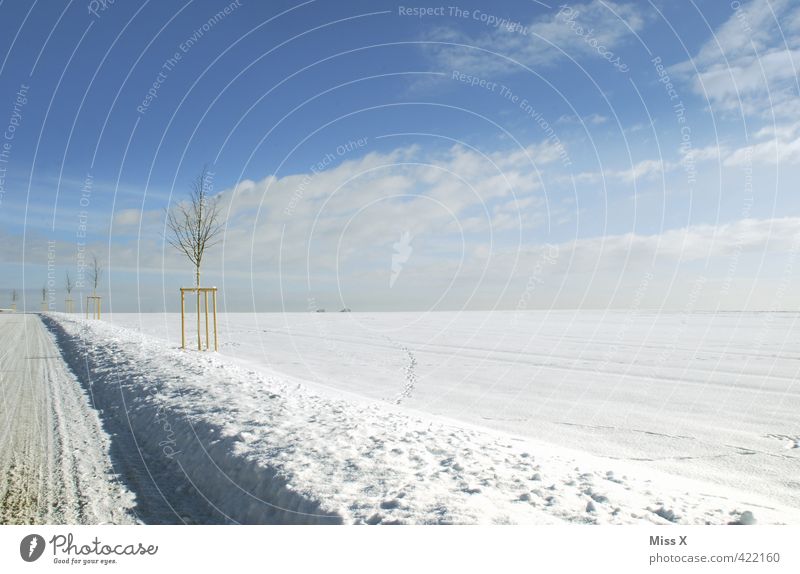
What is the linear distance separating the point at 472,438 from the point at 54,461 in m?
4.95

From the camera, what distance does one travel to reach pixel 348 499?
4449 millimetres

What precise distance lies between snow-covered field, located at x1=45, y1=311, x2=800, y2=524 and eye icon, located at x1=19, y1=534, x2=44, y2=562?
1388 millimetres

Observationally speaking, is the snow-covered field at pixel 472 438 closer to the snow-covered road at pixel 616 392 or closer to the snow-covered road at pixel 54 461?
the snow-covered road at pixel 616 392

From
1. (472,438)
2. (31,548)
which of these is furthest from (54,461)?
(472,438)

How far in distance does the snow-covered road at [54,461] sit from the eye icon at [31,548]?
420mm

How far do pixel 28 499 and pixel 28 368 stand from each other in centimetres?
1099

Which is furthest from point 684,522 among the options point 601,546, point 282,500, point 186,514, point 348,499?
point 186,514

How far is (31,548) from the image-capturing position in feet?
12.7

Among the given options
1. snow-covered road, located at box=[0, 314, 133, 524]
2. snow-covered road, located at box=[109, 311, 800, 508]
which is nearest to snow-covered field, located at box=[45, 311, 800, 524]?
snow-covered road, located at box=[109, 311, 800, 508]

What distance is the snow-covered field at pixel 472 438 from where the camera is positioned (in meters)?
4.57

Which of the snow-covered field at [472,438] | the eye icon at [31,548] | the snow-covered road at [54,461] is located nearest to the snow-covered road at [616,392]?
the snow-covered field at [472,438]

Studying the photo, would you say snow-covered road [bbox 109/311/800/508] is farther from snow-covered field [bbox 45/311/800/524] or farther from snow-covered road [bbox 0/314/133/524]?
snow-covered road [bbox 0/314/133/524]

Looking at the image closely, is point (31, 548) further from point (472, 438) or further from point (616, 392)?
point (616, 392)

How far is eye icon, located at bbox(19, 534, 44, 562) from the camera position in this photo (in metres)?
3.84
